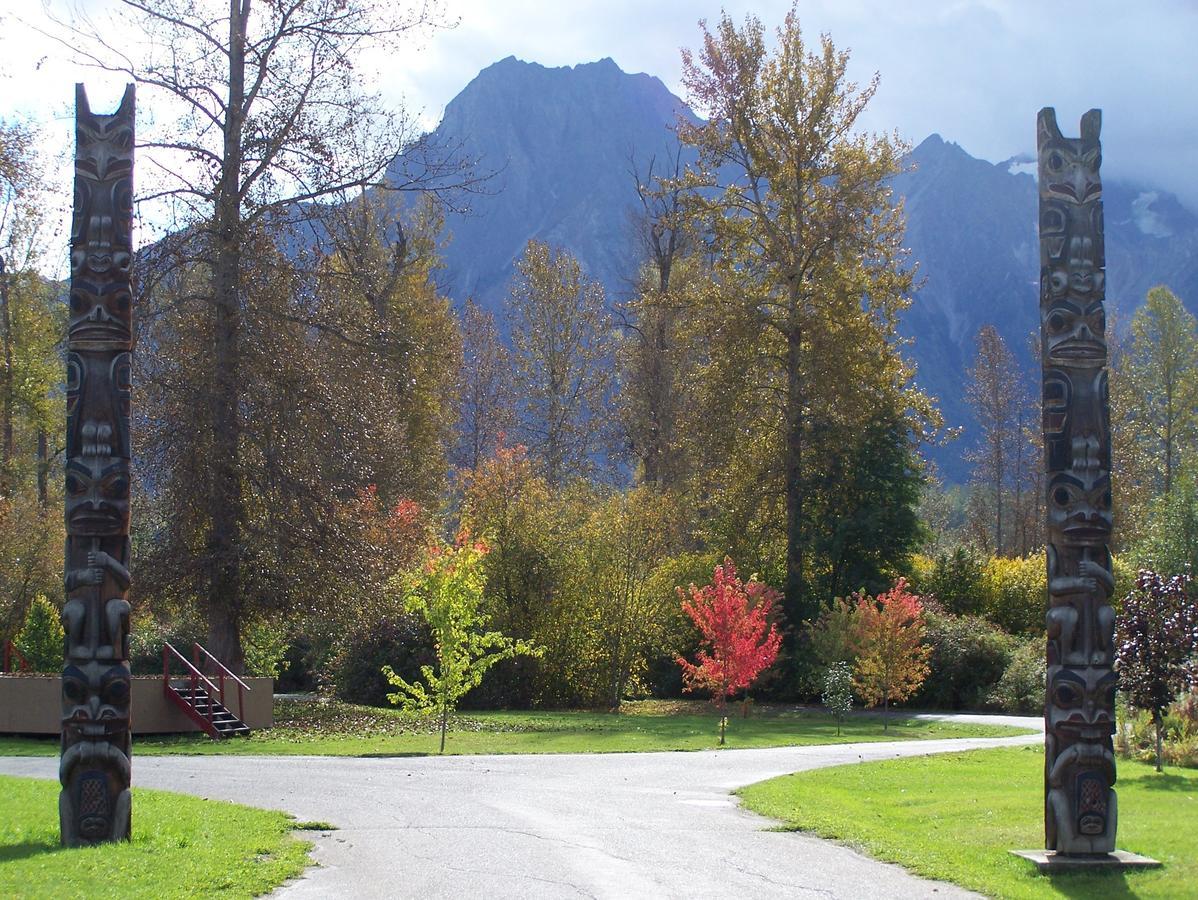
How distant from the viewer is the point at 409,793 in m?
14.4

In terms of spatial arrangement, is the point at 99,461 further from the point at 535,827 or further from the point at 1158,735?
the point at 1158,735

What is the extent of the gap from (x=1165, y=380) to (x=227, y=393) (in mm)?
41039

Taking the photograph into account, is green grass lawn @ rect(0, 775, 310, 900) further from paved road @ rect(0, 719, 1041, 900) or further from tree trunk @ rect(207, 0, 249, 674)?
tree trunk @ rect(207, 0, 249, 674)

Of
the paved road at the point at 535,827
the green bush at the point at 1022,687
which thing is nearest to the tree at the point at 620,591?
the green bush at the point at 1022,687

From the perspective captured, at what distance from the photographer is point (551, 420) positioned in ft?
174

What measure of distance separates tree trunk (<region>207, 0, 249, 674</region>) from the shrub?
24604mm

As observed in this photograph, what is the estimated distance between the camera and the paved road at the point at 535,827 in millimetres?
9266

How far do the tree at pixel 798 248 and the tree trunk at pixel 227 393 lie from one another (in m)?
17.1

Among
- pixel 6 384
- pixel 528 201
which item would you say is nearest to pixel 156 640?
pixel 6 384

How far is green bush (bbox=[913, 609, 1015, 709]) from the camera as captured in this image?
3522 cm

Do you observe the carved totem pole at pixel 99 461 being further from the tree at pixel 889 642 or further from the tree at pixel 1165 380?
the tree at pixel 1165 380

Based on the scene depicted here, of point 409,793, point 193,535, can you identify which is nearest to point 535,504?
point 193,535

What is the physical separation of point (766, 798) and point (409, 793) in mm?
4195

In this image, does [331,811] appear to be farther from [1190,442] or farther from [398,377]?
[1190,442]
